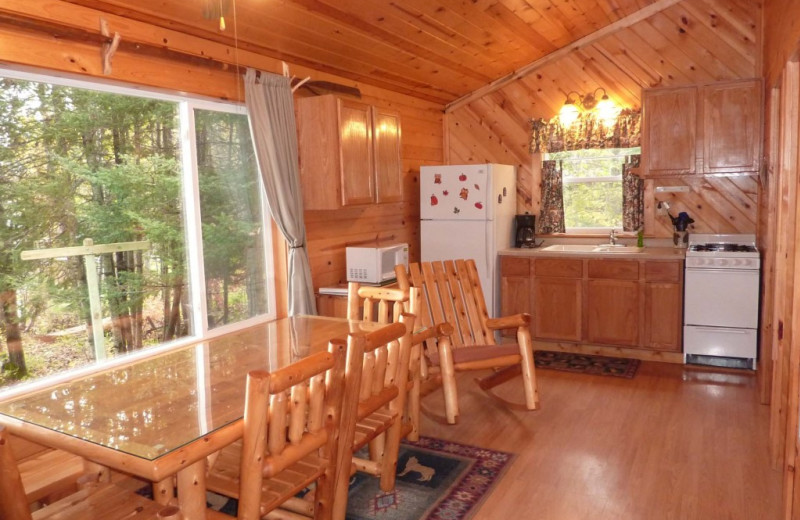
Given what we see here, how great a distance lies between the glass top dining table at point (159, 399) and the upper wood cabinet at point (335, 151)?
1422 millimetres

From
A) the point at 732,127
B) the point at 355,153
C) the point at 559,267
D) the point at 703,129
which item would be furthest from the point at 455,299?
the point at 732,127

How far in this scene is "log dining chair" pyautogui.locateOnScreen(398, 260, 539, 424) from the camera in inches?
138

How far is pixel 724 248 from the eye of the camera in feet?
15.0

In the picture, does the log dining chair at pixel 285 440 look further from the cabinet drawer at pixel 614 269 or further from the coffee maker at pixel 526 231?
the coffee maker at pixel 526 231

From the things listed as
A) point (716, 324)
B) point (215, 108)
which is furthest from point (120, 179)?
point (716, 324)

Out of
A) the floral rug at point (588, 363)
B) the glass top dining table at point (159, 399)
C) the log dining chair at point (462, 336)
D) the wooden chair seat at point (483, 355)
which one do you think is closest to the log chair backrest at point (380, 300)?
the log dining chair at point (462, 336)

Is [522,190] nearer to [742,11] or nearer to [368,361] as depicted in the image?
[742,11]

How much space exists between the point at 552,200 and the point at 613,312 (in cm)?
126

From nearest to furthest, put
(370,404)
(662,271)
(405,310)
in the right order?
(370,404), (405,310), (662,271)

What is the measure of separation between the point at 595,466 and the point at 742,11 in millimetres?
3828

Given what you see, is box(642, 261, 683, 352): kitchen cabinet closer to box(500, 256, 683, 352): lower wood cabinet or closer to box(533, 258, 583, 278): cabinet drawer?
box(500, 256, 683, 352): lower wood cabinet

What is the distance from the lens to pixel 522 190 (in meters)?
5.75

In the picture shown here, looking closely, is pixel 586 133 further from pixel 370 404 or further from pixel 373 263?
pixel 370 404

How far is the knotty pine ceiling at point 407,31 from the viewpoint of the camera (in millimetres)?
3201
